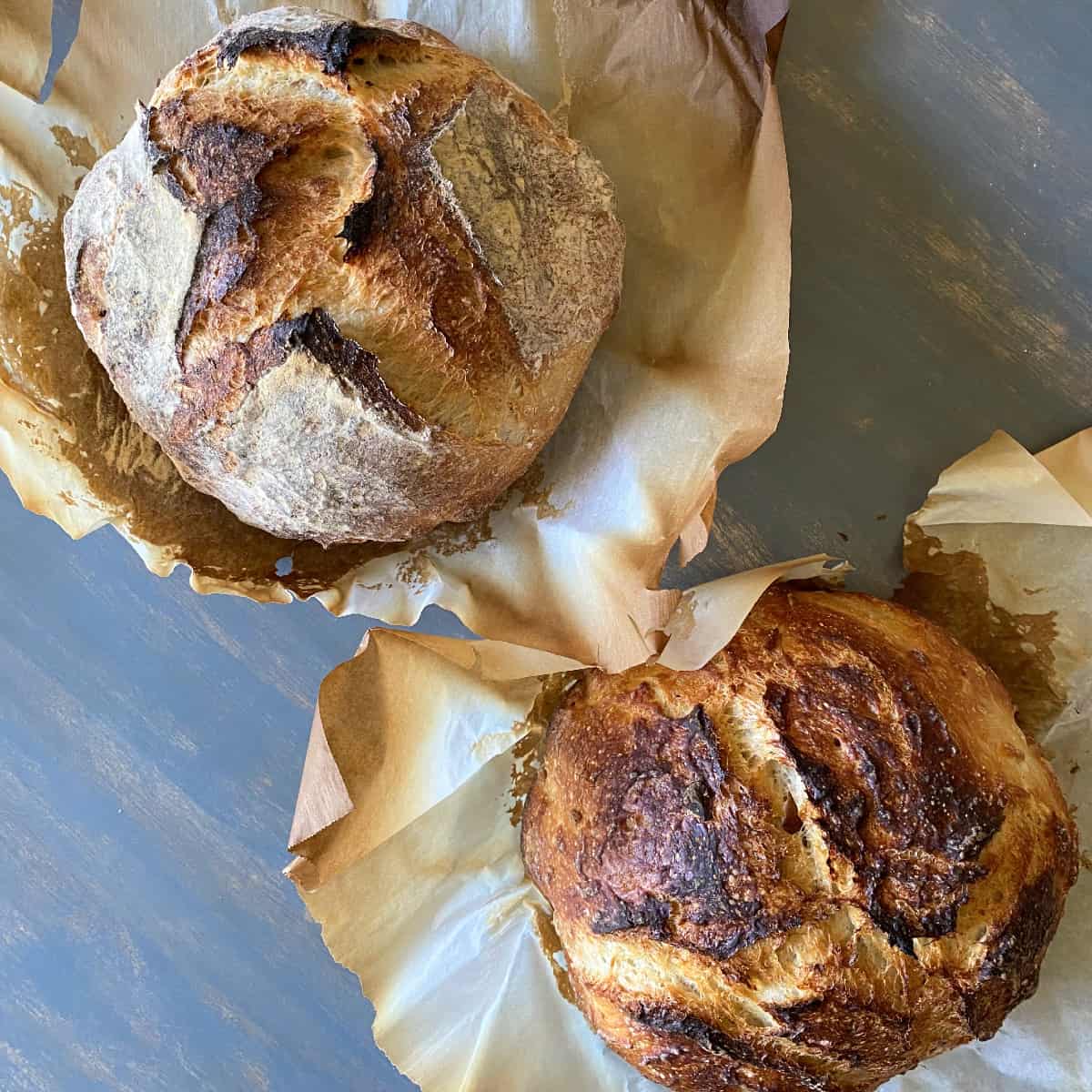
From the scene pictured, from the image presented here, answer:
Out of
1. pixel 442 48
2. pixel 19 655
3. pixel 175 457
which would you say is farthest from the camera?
pixel 19 655

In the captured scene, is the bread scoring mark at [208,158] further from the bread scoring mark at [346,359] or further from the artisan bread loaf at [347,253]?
the bread scoring mark at [346,359]

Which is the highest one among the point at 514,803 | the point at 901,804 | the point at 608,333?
the point at 608,333

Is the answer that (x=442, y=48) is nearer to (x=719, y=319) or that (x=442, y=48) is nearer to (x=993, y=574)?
(x=719, y=319)

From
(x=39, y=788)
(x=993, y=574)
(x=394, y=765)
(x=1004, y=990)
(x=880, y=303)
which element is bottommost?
(x=39, y=788)

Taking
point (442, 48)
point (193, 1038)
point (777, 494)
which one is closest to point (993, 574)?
point (777, 494)

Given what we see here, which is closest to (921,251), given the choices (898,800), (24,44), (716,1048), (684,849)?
(898,800)

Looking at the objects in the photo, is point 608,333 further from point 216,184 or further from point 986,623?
point 986,623

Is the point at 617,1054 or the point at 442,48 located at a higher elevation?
the point at 442,48
